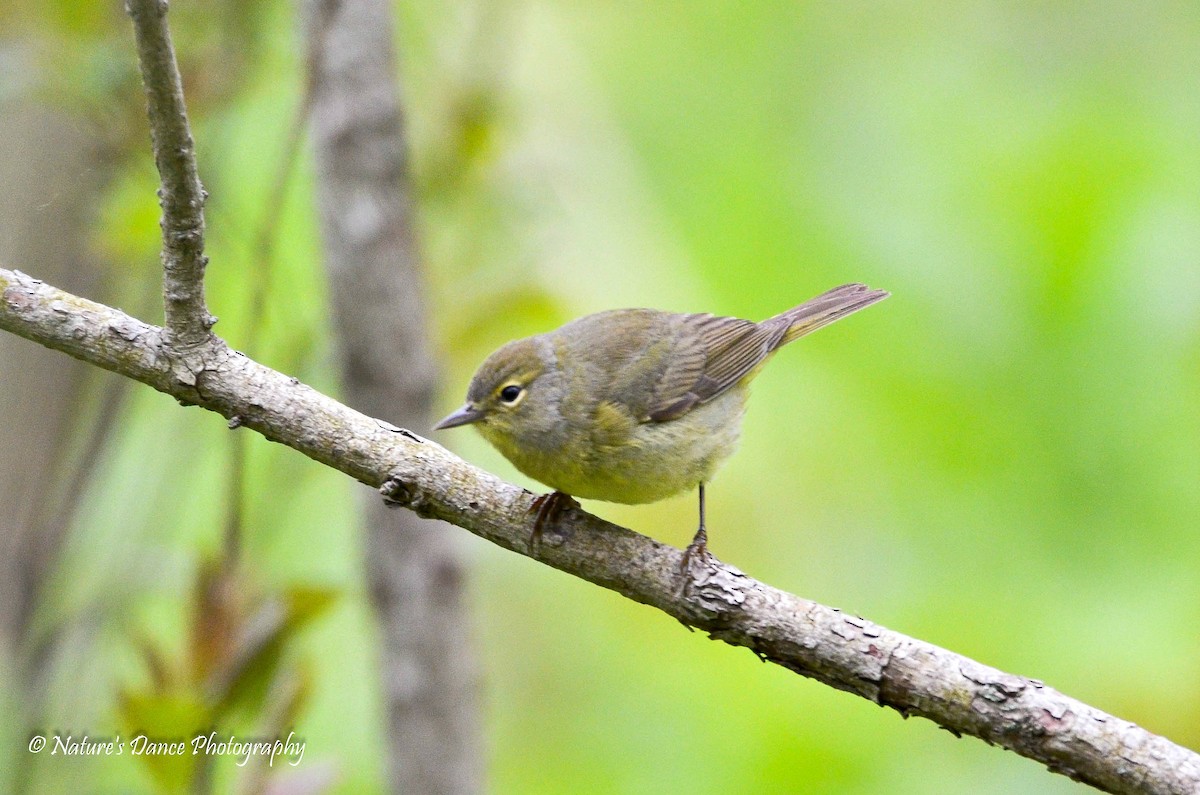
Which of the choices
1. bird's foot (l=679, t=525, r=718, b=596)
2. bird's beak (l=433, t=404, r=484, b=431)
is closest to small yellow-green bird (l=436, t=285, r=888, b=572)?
bird's beak (l=433, t=404, r=484, b=431)

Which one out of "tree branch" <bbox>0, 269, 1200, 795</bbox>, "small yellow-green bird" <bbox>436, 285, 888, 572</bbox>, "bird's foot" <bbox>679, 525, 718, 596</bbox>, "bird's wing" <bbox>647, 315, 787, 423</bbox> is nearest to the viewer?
"tree branch" <bbox>0, 269, 1200, 795</bbox>

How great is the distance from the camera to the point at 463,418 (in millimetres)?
3803

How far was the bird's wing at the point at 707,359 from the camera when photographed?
13.5 ft

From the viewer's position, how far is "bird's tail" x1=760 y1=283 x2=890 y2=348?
4.78 m

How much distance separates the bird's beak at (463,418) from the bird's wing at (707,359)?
64 centimetres

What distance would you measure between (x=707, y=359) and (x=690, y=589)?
183 centimetres

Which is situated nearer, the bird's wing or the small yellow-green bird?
the small yellow-green bird

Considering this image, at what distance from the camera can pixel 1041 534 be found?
16.3ft

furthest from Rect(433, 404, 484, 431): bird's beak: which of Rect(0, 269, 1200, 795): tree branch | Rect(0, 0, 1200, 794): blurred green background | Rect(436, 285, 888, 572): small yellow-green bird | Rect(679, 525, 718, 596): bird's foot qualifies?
Rect(679, 525, 718, 596): bird's foot

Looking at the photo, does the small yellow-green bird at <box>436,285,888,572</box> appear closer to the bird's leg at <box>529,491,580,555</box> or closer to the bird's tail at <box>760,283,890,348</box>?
the bird's leg at <box>529,491,580,555</box>

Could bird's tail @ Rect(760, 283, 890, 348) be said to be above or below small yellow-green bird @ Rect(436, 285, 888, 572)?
above

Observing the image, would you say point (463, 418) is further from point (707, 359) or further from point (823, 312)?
point (823, 312)

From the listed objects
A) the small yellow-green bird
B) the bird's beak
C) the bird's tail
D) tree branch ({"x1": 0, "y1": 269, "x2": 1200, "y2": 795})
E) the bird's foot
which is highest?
the bird's tail

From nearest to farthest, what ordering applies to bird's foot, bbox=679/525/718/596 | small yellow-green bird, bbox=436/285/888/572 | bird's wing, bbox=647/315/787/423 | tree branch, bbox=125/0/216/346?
tree branch, bbox=125/0/216/346 < bird's foot, bbox=679/525/718/596 < small yellow-green bird, bbox=436/285/888/572 < bird's wing, bbox=647/315/787/423
